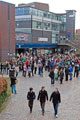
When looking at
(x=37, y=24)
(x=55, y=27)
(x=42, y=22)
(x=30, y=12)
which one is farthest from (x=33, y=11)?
(x=55, y=27)

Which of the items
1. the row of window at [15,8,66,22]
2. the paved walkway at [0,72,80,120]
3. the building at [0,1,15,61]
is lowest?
the paved walkway at [0,72,80,120]

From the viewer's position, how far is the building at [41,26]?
48.1 m

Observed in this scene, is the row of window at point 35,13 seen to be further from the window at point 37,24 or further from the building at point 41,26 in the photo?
the window at point 37,24

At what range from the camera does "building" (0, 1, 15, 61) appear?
3666cm

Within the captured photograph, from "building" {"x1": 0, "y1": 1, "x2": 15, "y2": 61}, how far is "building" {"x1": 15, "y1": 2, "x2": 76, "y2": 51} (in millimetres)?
5619

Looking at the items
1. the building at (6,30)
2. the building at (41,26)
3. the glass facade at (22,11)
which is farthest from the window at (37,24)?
the building at (6,30)

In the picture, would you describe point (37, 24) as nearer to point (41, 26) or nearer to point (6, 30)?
point (41, 26)

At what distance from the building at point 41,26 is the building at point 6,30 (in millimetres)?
5619

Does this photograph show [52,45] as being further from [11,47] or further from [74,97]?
[74,97]

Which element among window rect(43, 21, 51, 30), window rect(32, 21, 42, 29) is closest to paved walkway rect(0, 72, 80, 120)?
window rect(32, 21, 42, 29)

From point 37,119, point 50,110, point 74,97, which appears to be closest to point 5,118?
point 37,119

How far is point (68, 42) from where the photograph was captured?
59719 millimetres

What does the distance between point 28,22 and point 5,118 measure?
132ft

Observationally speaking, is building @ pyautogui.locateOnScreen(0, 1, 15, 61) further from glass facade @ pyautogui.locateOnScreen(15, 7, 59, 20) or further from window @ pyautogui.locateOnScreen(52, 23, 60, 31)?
window @ pyautogui.locateOnScreen(52, 23, 60, 31)
